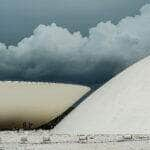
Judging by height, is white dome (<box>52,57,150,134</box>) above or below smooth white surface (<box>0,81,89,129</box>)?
below

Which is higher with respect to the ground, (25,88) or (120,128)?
(25,88)

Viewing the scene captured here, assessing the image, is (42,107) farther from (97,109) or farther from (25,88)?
(97,109)

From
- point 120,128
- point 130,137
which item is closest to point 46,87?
point 120,128

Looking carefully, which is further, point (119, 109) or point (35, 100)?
point (35, 100)

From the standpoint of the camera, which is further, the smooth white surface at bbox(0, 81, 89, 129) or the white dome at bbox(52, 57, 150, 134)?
the smooth white surface at bbox(0, 81, 89, 129)

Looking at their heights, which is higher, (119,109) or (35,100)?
(35,100)
